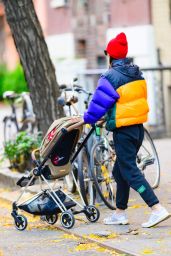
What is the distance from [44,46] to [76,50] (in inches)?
603

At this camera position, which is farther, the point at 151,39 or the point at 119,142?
the point at 151,39

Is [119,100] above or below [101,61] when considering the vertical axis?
above

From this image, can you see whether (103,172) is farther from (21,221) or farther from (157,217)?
(157,217)

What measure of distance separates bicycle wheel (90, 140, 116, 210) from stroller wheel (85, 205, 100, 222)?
1.62 ft

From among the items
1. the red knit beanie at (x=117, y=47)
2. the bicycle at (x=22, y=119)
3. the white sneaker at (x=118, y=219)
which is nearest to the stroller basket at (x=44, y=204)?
the white sneaker at (x=118, y=219)

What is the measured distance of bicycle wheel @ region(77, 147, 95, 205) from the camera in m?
9.76

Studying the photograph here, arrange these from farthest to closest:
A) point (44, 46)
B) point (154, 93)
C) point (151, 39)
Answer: point (151, 39)
point (154, 93)
point (44, 46)

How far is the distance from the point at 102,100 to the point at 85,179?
5.07ft

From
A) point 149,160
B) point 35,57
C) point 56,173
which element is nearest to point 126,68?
point 56,173

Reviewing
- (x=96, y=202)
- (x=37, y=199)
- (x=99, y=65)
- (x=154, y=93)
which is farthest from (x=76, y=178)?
(x=99, y=65)

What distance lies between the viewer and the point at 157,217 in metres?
8.76

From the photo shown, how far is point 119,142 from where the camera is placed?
8797 millimetres

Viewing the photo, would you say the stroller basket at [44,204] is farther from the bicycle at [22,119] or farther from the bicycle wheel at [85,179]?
the bicycle at [22,119]

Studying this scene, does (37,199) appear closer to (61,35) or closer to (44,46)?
(44,46)
